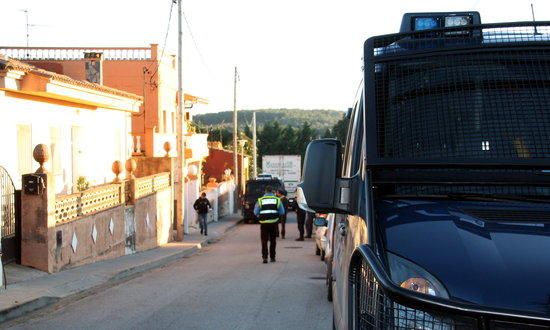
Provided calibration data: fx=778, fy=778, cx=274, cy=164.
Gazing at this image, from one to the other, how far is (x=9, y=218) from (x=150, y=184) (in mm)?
10506

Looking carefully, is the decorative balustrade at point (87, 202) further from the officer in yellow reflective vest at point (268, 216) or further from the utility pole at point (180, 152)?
the utility pole at point (180, 152)

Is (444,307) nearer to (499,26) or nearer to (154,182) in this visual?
(499,26)

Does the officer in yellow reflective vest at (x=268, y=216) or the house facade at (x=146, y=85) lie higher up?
the house facade at (x=146, y=85)

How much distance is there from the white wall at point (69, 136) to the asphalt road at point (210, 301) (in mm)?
4917

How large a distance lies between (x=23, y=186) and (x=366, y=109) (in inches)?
486

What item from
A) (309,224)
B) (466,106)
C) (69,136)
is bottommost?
(309,224)

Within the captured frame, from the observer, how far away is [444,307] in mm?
2855

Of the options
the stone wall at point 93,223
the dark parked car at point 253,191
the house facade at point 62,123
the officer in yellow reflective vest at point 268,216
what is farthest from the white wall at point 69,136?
the dark parked car at point 253,191

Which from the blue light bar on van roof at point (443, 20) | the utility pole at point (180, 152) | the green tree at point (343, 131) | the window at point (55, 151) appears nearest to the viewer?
the blue light bar on van roof at point (443, 20)

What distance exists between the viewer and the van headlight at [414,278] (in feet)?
10.0

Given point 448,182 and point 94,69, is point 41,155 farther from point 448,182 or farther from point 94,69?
point 94,69

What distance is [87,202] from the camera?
1816 centimetres

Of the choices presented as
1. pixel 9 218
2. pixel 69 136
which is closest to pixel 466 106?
pixel 9 218

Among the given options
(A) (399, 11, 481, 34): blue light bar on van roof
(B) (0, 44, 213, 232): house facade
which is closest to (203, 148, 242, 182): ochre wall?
(B) (0, 44, 213, 232): house facade
